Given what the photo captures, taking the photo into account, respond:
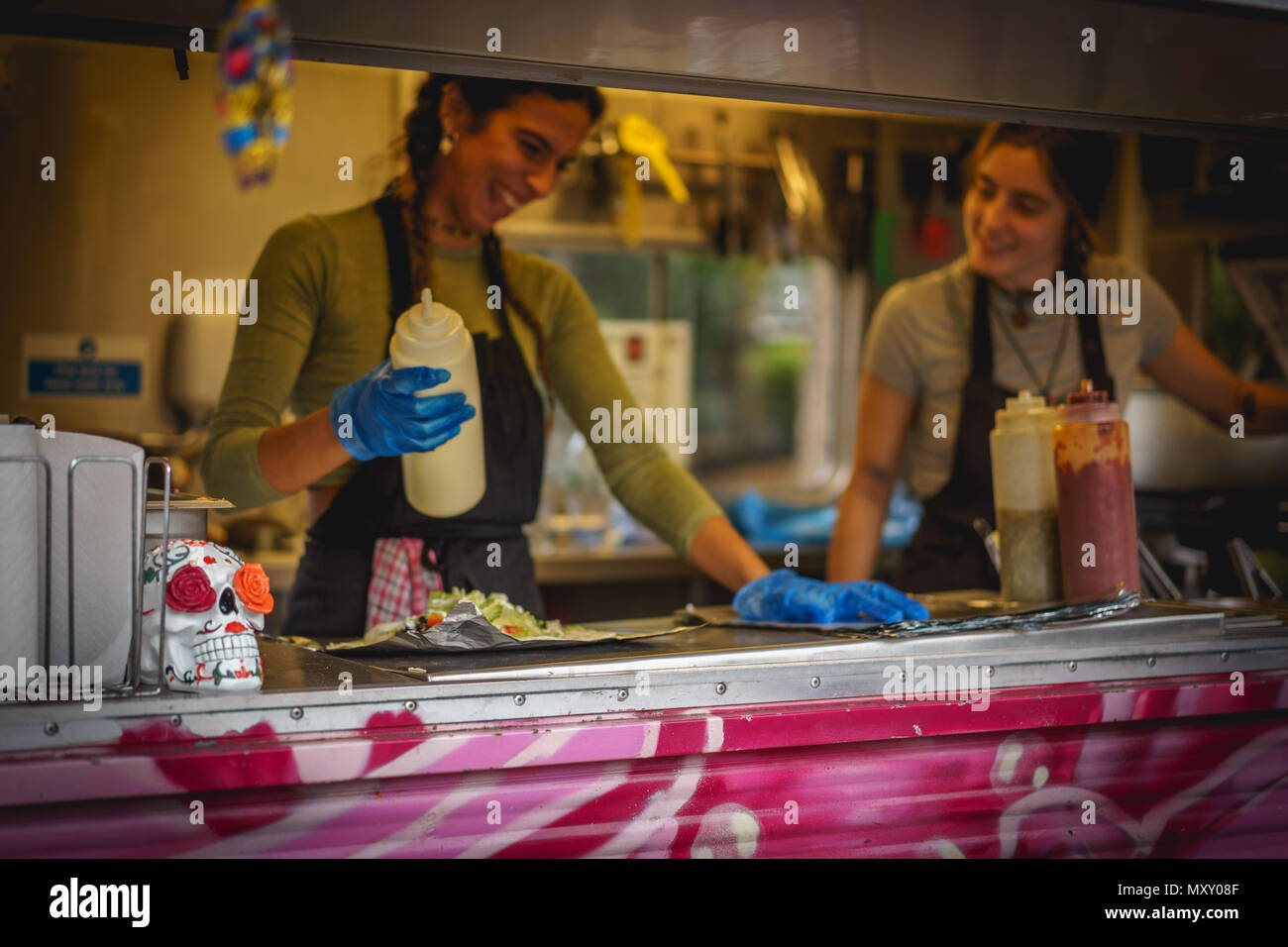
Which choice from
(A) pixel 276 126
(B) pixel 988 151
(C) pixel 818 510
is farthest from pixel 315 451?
(C) pixel 818 510

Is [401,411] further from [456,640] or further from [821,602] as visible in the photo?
[821,602]

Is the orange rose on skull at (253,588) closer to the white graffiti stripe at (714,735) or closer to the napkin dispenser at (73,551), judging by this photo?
the napkin dispenser at (73,551)

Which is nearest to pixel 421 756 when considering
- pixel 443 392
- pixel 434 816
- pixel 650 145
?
pixel 434 816

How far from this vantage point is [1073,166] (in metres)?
2.66

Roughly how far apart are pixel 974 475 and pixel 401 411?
59.7 inches

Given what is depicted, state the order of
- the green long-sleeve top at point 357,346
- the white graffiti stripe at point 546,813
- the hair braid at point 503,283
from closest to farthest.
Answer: the white graffiti stripe at point 546,813 → the green long-sleeve top at point 357,346 → the hair braid at point 503,283

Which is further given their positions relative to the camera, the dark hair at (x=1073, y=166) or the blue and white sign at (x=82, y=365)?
the blue and white sign at (x=82, y=365)

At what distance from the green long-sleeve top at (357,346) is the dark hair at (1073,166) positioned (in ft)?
3.10

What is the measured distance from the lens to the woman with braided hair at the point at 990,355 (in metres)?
2.67

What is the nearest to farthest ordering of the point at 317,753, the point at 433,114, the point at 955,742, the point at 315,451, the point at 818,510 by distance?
the point at 317,753, the point at 955,742, the point at 315,451, the point at 433,114, the point at 818,510

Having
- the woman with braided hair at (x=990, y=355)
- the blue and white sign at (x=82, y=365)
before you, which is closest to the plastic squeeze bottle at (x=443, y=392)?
the woman with braided hair at (x=990, y=355)

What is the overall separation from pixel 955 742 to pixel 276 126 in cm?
107

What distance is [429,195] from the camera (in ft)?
7.86
